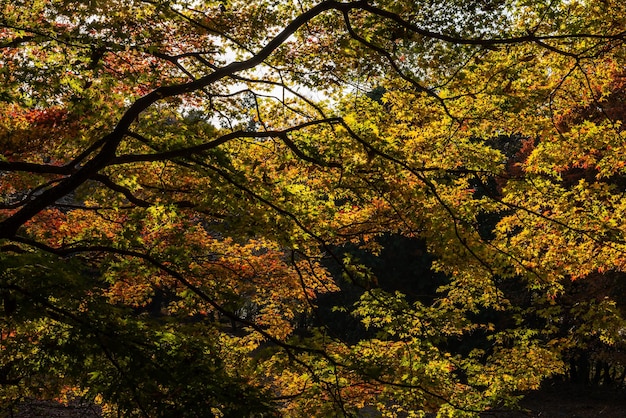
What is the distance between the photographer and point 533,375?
7.40m

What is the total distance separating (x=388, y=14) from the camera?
15.4 feet

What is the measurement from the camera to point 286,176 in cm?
707

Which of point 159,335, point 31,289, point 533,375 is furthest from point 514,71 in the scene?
point 31,289

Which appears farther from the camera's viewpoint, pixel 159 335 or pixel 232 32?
pixel 232 32

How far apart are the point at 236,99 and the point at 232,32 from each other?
98 cm

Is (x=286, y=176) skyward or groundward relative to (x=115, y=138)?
skyward

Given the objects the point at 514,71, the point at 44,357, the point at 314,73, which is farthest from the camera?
the point at 314,73

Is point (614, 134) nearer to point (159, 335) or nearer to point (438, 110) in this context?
point (438, 110)

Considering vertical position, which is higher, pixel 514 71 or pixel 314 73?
pixel 314 73

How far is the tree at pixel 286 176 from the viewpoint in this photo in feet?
15.3

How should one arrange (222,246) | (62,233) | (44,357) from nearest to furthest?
1. (44,357)
2. (62,233)
3. (222,246)

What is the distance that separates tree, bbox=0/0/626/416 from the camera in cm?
468

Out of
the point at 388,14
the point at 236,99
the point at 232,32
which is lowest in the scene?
the point at 388,14

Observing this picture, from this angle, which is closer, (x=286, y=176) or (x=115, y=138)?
(x=115, y=138)
